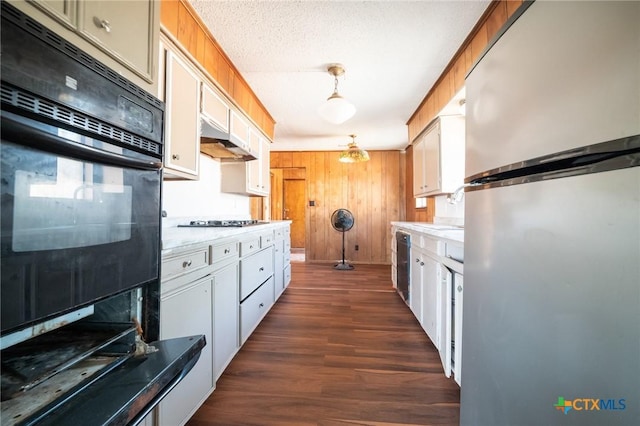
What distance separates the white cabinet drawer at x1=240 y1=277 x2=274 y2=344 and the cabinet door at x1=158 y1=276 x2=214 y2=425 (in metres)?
0.46

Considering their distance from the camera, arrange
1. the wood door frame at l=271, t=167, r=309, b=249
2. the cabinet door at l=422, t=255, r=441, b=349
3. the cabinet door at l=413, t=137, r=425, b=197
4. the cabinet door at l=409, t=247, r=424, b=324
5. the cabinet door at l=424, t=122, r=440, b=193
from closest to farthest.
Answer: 1. the cabinet door at l=422, t=255, r=441, b=349
2. the cabinet door at l=409, t=247, r=424, b=324
3. the cabinet door at l=424, t=122, r=440, b=193
4. the cabinet door at l=413, t=137, r=425, b=197
5. the wood door frame at l=271, t=167, r=309, b=249

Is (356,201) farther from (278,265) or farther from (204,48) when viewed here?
(204,48)

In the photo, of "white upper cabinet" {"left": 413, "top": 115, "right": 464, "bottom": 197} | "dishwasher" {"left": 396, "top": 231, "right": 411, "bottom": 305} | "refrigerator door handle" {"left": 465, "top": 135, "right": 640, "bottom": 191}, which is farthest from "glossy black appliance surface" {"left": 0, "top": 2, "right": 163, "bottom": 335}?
"white upper cabinet" {"left": 413, "top": 115, "right": 464, "bottom": 197}

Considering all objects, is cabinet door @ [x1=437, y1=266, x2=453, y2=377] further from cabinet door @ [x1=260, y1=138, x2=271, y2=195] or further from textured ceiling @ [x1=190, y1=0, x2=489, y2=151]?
cabinet door @ [x1=260, y1=138, x2=271, y2=195]

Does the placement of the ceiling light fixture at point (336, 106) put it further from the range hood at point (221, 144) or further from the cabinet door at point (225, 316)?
the cabinet door at point (225, 316)

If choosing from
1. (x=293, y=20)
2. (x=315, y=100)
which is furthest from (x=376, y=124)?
(x=293, y=20)

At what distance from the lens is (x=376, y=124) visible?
3.66 m

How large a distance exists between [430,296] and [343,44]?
2.06 meters

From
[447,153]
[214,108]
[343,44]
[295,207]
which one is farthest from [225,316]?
[295,207]

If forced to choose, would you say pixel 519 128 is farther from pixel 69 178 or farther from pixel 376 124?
pixel 376 124

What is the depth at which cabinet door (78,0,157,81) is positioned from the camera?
2.02 feet

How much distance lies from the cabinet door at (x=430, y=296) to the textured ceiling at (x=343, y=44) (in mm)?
1662

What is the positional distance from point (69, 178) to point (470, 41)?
240cm

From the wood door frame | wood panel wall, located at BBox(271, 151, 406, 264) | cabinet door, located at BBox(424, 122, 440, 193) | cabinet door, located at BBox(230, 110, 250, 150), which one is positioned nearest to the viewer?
cabinet door, located at BBox(230, 110, 250, 150)
